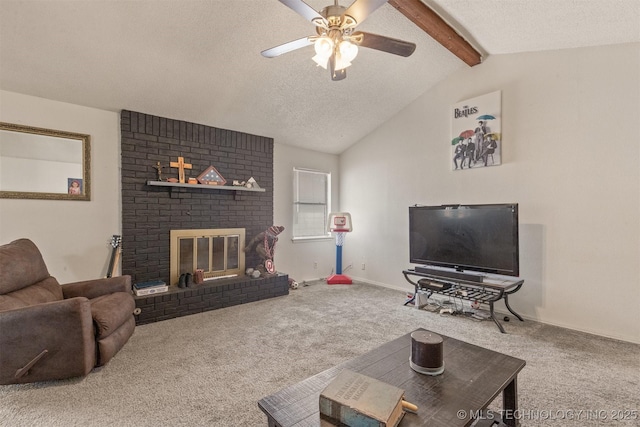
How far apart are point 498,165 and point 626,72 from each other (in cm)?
133

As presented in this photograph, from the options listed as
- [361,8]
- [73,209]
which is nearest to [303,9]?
[361,8]

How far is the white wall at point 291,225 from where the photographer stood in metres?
5.02

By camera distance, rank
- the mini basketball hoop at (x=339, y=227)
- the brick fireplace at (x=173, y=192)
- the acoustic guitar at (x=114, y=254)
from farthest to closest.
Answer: the mini basketball hoop at (x=339, y=227) → the brick fireplace at (x=173, y=192) → the acoustic guitar at (x=114, y=254)

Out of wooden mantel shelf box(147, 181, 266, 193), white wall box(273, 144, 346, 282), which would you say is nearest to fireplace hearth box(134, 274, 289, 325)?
white wall box(273, 144, 346, 282)

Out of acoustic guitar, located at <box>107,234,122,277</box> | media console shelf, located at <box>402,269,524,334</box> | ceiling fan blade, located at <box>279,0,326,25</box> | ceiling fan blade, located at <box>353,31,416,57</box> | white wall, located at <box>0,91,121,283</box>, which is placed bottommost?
media console shelf, located at <box>402,269,524,334</box>

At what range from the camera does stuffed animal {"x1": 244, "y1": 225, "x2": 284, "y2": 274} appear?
4.47 metres

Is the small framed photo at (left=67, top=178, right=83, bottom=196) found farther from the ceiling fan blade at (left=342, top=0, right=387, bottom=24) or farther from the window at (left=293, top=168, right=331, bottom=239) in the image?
the ceiling fan blade at (left=342, top=0, right=387, bottom=24)

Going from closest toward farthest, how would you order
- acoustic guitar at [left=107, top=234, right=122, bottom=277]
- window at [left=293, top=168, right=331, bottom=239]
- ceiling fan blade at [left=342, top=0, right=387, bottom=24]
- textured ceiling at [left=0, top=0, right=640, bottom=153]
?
ceiling fan blade at [left=342, top=0, right=387, bottom=24] → textured ceiling at [left=0, top=0, right=640, bottom=153] → acoustic guitar at [left=107, top=234, right=122, bottom=277] → window at [left=293, top=168, right=331, bottom=239]

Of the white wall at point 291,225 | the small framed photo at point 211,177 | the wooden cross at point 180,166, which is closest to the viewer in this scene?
the wooden cross at point 180,166

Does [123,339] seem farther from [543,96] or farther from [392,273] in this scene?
[543,96]

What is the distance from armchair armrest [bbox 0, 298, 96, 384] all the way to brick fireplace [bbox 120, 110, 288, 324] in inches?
51.8

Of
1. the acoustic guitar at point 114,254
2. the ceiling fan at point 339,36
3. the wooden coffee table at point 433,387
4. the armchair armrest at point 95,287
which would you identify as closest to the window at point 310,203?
the acoustic guitar at point 114,254

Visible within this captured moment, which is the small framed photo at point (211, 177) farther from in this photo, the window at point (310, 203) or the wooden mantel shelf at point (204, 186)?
the window at point (310, 203)

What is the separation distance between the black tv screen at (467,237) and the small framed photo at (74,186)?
3988mm
